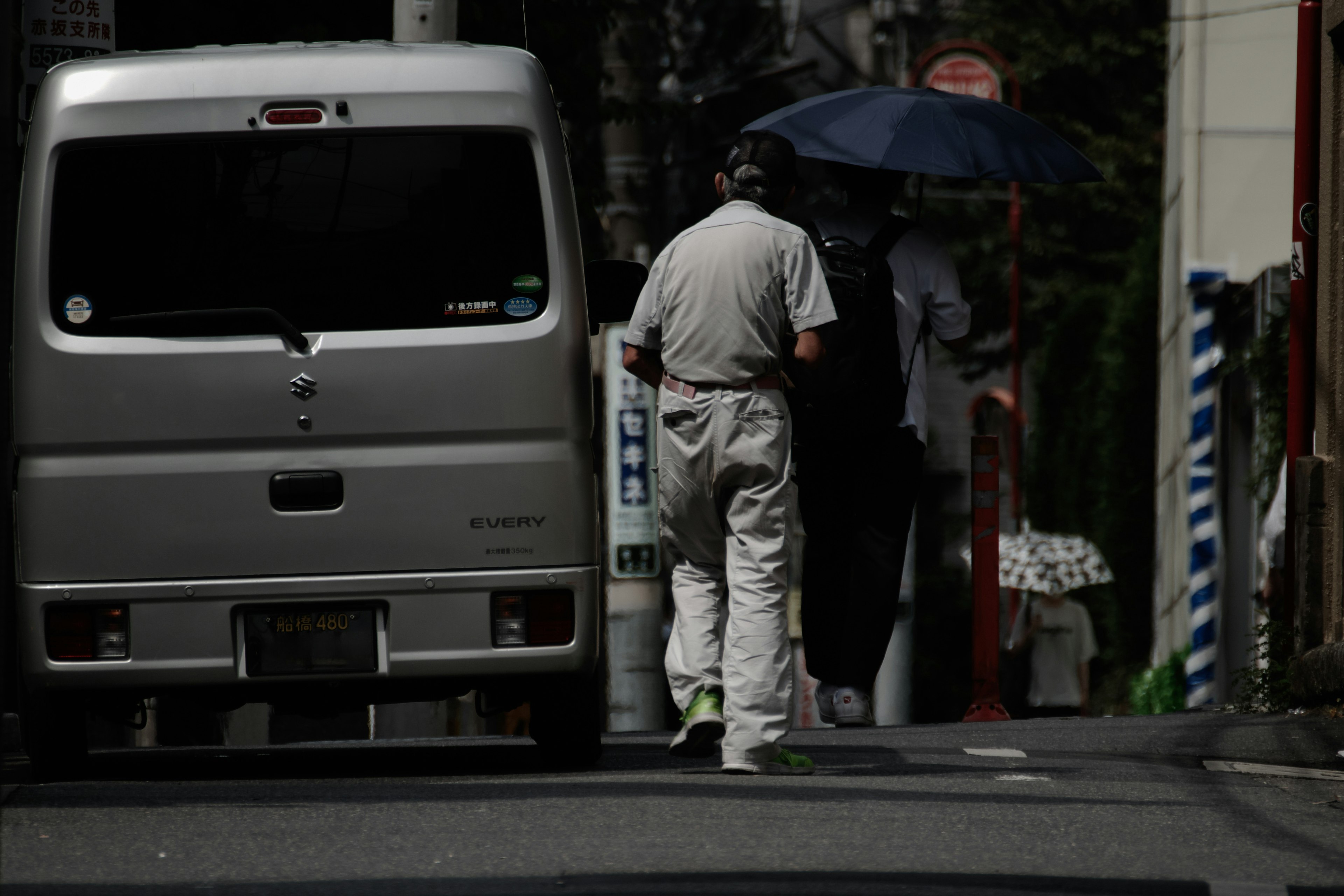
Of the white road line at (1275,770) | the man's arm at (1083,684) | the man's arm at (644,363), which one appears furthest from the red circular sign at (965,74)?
the man's arm at (644,363)

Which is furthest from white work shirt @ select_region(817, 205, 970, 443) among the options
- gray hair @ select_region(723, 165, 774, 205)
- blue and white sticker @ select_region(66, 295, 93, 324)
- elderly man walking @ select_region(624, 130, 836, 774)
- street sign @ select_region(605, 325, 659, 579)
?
street sign @ select_region(605, 325, 659, 579)

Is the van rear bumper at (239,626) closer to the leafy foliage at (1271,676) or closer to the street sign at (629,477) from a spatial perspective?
the leafy foliage at (1271,676)

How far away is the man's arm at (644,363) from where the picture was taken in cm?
624

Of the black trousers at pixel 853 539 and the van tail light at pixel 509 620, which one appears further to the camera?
the black trousers at pixel 853 539

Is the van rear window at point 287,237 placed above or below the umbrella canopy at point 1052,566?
above

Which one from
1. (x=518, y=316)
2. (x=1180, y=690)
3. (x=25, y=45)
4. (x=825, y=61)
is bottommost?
(x=1180, y=690)

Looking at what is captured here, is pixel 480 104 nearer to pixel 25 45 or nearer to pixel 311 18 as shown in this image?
pixel 25 45

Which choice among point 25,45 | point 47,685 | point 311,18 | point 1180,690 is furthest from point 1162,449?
point 47,685

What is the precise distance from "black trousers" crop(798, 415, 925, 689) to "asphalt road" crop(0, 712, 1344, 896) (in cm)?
36

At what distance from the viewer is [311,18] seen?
1170 cm

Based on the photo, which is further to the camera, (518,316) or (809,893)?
(518,316)

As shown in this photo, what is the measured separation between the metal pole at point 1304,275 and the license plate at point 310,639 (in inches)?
181

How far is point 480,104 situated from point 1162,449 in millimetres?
11862

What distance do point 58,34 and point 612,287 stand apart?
3078mm
